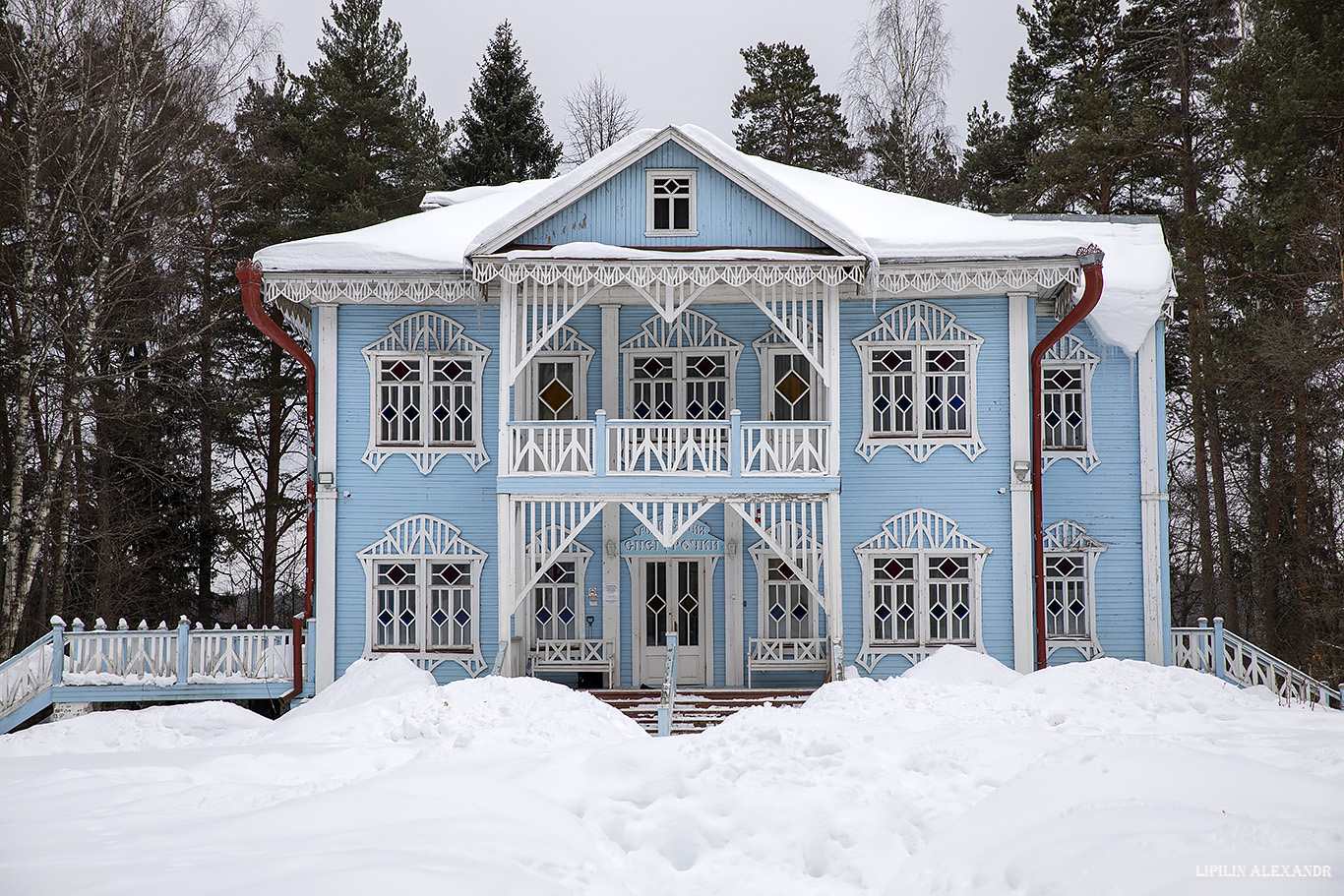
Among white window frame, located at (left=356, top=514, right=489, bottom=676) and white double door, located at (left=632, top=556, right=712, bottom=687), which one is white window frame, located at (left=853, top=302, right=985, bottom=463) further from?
white window frame, located at (left=356, top=514, right=489, bottom=676)

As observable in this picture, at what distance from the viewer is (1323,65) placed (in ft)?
59.8

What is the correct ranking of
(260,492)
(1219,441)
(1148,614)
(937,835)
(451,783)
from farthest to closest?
(260,492), (1219,441), (1148,614), (451,783), (937,835)

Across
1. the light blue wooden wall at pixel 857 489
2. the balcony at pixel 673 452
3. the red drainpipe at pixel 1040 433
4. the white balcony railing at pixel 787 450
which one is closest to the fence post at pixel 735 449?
the balcony at pixel 673 452

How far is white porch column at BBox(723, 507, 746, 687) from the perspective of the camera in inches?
612

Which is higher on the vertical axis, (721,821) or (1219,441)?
(1219,441)

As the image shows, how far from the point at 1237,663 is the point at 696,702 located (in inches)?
313

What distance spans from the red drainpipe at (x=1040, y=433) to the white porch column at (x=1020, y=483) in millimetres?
90

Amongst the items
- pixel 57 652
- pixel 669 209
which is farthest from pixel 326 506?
pixel 669 209

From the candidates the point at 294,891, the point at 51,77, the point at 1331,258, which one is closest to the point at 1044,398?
the point at 1331,258

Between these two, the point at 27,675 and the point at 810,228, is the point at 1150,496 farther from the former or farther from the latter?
the point at 27,675

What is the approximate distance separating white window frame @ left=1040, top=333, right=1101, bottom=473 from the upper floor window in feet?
19.4

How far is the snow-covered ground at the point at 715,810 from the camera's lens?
215 inches

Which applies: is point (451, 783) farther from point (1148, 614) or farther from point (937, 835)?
point (1148, 614)

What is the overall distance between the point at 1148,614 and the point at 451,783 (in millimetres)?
11976
